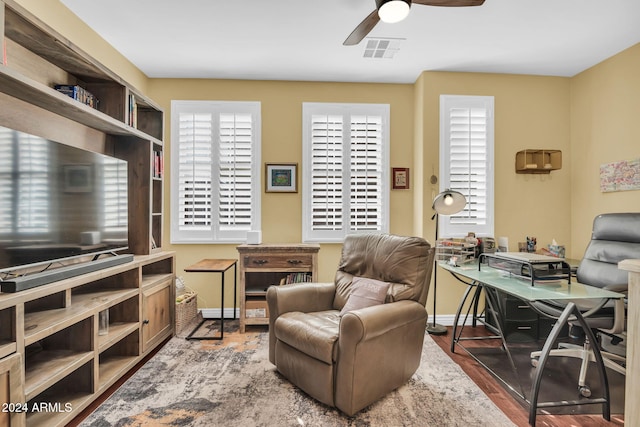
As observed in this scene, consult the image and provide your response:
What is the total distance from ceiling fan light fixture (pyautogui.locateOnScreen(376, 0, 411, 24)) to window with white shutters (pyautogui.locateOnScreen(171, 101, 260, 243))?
2097 millimetres

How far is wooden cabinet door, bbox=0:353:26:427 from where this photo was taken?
4.59 feet

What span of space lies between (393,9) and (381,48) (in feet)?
4.00

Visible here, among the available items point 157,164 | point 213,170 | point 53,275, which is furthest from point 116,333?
point 213,170

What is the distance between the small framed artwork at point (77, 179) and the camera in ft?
6.68

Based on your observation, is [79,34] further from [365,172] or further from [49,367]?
[365,172]

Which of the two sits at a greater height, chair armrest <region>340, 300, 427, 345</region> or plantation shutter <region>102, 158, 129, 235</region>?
plantation shutter <region>102, 158, 129, 235</region>

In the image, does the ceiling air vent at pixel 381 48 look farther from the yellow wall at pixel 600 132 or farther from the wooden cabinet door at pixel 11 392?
the wooden cabinet door at pixel 11 392

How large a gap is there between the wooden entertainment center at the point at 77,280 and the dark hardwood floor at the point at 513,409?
8.27 feet

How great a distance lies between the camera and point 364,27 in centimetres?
221

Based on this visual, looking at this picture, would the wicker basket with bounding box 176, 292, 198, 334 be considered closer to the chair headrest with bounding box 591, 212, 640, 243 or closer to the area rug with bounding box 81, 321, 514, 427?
the area rug with bounding box 81, 321, 514, 427

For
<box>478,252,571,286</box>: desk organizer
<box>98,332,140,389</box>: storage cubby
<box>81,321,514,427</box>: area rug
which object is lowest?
<box>81,321,514,427</box>: area rug

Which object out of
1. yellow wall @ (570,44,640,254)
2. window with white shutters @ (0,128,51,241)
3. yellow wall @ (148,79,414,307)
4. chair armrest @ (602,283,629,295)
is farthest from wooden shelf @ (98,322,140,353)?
yellow wall @ (570,44,640,254)

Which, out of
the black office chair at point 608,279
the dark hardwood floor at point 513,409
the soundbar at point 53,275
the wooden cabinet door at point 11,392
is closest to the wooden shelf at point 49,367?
the wooden cabinet door at point 11,392

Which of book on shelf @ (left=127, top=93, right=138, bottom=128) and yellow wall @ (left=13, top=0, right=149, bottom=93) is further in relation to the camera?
book on shelf @ (left=127, top=93, right=138, bottom=128)
